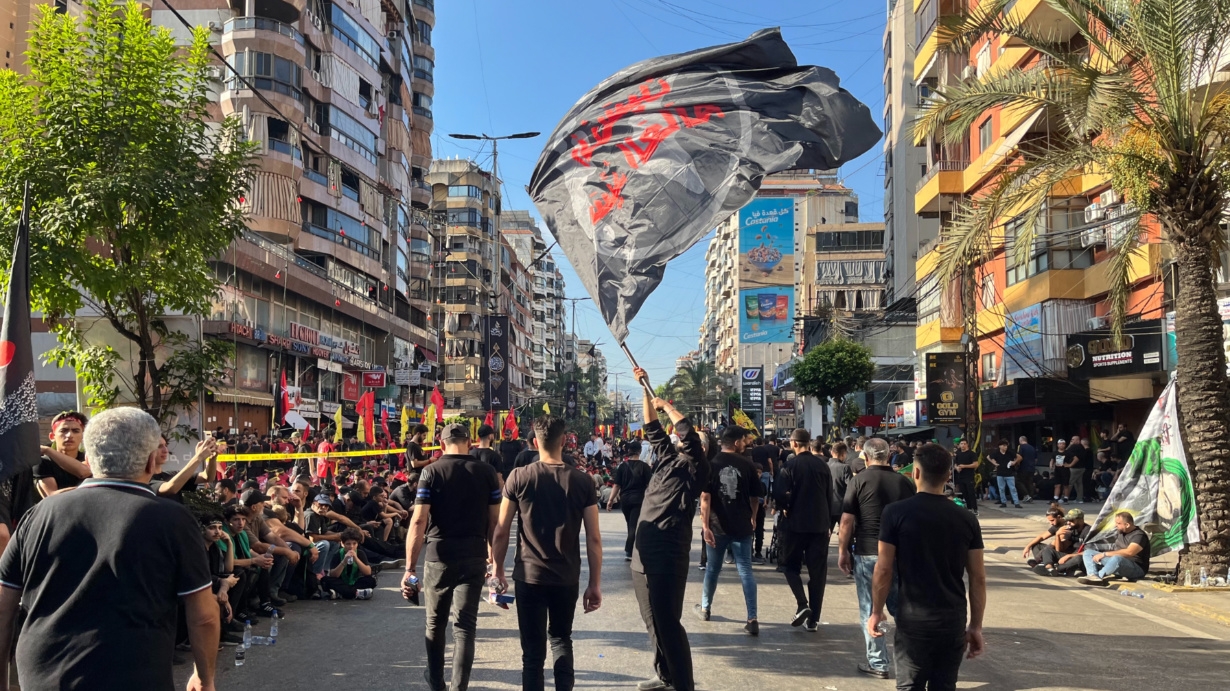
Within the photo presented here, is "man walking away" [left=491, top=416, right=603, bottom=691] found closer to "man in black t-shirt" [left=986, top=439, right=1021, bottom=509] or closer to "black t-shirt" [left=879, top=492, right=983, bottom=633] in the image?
"black t-shirt" [left=879, top=492, right=983, bottom=633]

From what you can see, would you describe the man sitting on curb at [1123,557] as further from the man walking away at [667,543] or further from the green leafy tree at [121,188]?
the green leafy tree at [121,188]

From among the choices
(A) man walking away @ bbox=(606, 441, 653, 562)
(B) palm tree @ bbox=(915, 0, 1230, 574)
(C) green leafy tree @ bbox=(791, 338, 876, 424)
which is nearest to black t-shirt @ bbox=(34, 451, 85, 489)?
(A) man walking away @ bbox=(606, 441, 653, 562)

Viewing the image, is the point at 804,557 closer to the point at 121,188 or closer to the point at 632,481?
the point at 632,481

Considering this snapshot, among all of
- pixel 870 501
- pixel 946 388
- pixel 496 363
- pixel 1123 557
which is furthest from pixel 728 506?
pixel 496 363

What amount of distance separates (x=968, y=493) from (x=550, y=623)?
45.8 ft

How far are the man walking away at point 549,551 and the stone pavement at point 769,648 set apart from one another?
1.10 metres

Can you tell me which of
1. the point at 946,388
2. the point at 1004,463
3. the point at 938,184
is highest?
the point at 938,184

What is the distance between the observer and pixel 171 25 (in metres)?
41.7

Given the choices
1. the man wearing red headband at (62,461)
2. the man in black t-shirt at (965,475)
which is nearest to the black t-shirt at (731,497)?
the man wearing red headband at (62,461)

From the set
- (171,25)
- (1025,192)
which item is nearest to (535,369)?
(171,25)

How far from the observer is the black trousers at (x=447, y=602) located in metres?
6.65

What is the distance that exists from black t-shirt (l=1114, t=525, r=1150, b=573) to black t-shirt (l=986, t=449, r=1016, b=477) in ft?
39.7

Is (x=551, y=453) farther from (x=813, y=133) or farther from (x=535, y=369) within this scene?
(x=535, y=369)

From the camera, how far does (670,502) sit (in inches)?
286
